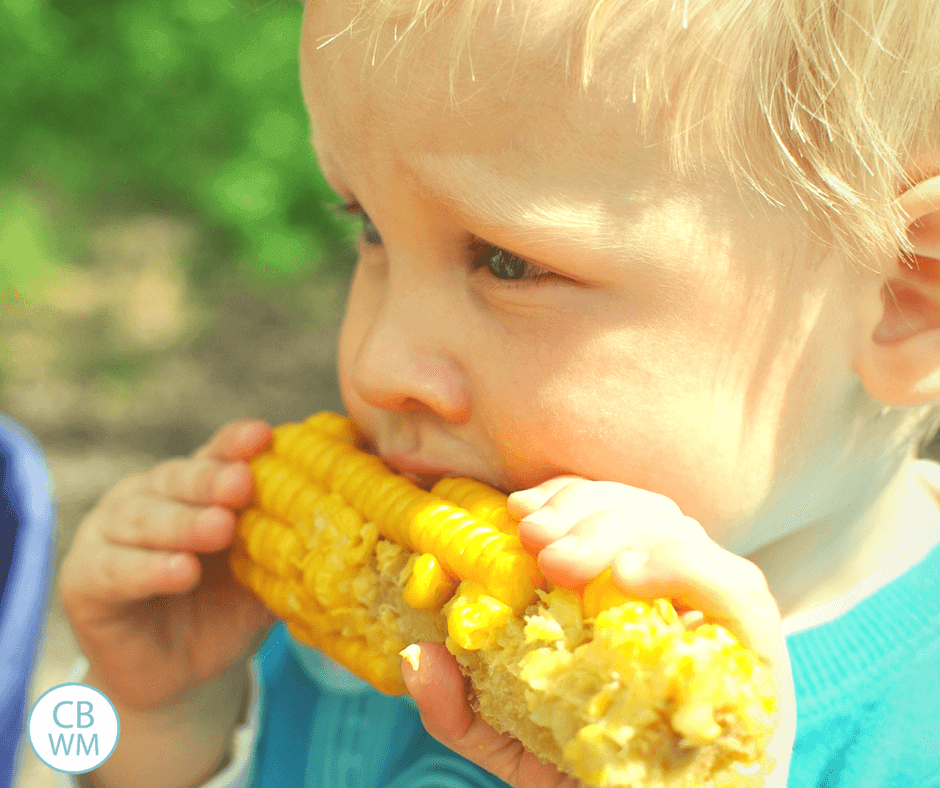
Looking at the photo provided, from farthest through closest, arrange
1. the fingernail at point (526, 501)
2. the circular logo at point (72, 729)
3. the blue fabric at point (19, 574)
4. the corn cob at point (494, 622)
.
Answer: the circular logo at point (72, 729), the blue fabric at point (19, 574), the fingernail at point (526, 501), the corn cob at point (494, 622)

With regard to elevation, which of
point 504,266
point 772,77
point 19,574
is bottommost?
point 19,574

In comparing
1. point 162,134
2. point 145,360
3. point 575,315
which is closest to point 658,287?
point 575,315

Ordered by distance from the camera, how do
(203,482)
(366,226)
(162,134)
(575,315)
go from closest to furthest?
(575,315)
(366,226)
(203,482)
(162,134)

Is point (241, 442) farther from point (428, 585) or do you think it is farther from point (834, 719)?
→ point (834, 719)

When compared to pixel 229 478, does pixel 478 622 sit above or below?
above

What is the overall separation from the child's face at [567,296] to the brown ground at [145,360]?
6.88ft

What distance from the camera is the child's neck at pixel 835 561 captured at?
1369mm

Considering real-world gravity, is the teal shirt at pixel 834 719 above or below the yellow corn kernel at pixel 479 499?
below

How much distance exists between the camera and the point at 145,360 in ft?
11.3

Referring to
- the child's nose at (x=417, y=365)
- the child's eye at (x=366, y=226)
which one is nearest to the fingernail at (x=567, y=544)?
the child's nose at (x=417, y=365)

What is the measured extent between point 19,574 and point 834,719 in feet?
3.54

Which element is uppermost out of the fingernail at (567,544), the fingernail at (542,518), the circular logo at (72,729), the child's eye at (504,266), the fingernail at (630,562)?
the child's eye at (504,266)

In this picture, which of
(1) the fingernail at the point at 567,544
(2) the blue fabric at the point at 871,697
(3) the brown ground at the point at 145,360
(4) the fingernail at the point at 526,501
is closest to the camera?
(1) the fingernail at the point at 567,544

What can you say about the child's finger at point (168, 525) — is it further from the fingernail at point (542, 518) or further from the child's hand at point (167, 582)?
the fingernail at point (542, 518)
